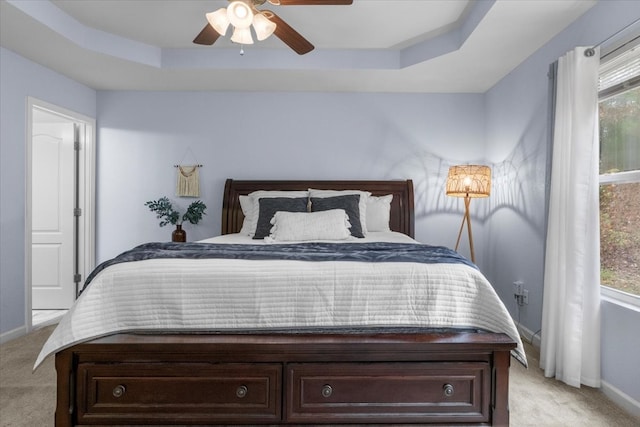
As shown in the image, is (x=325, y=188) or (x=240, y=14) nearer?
(x=240, y=14)

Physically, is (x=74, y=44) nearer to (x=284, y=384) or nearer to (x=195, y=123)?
(x=195, y=123)

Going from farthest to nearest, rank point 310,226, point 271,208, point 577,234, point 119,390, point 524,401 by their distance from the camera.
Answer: point 271,208 → point 310,226 → point 577,234 → point 524,401 → point 119,390

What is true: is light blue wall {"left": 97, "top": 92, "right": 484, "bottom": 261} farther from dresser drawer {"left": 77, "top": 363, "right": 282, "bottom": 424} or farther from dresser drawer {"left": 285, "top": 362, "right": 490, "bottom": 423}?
dresser drawer {"left": 77, "top": 363, "right": 282, "bottom": 424}

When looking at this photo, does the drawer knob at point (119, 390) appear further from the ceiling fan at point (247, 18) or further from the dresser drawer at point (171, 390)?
the ceiling fan at point (247, 18)

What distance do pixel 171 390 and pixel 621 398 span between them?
2.40 m

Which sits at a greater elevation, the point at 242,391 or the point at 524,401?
the point at 242,391

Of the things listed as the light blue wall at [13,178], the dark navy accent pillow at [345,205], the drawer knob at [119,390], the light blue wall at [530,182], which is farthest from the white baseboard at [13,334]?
the light blue wall at [530,182]

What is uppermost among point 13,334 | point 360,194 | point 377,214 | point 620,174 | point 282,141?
point 282,141

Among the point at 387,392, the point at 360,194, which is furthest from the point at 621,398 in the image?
the point at 360,194

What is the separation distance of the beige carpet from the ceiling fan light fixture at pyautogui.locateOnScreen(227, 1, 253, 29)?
2370 millimetres

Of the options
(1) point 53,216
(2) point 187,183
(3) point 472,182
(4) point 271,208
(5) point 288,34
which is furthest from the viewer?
(2) point 187,183

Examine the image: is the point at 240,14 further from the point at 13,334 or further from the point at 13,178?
the point at 13,334

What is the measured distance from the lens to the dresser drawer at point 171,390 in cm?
184

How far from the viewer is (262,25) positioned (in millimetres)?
2338
